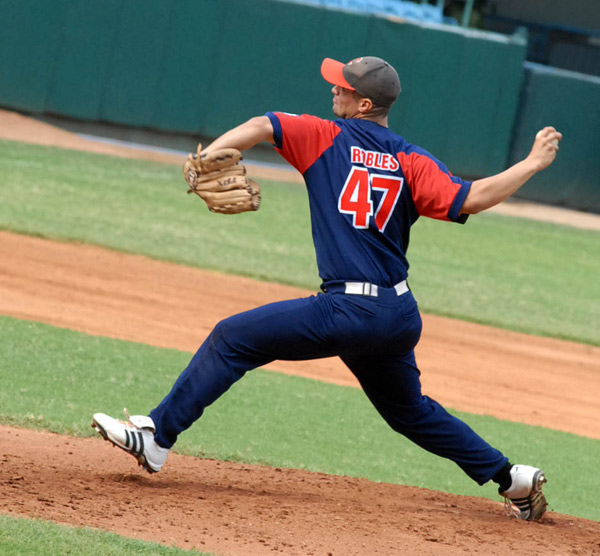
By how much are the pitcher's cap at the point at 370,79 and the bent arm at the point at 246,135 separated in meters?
0.34

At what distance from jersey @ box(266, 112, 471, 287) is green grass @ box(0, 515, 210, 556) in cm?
129

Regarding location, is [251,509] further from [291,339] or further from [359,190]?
[359,190]

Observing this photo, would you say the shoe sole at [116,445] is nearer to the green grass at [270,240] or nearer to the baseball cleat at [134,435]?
the baseball cleat at [134,435]

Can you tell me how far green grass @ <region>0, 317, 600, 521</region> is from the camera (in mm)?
5312

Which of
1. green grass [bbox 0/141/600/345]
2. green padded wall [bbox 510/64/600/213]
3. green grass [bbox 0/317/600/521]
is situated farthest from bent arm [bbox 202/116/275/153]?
green padded wall [bbox 510/64/600/213]

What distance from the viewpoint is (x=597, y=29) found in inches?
957

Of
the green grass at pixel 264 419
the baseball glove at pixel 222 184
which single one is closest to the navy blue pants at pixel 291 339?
the baseball glove at pixel 222 184

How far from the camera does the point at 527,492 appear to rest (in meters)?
4.48

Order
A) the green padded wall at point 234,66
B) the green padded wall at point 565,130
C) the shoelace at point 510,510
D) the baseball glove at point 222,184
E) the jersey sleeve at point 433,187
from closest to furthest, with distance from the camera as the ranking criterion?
the baseball glove at point 222,184, the jersey sleeve at point 433,187, the shoelace at point 510,510, the green padded wall at point 234,66, the green padded wall at point 565,130

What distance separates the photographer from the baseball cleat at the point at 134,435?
398 cm

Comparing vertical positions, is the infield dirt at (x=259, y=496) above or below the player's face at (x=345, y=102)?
below

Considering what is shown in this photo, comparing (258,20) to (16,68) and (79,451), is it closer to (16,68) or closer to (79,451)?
(16,68)

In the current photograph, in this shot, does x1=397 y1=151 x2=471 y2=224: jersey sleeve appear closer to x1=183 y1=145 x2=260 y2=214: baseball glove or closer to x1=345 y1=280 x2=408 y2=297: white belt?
x1=345 y1=280 x2=408 y2=297: white belt

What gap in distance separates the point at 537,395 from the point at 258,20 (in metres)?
9.95
